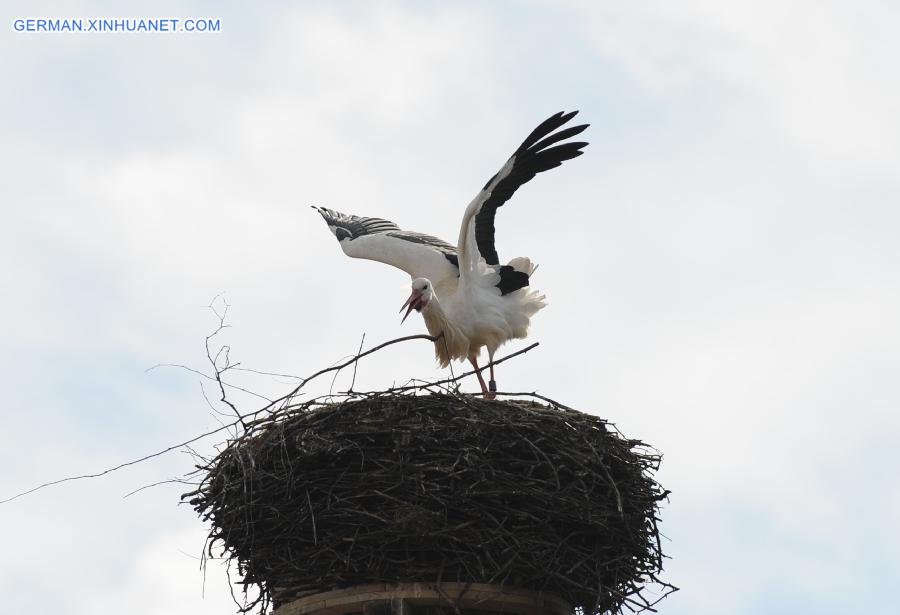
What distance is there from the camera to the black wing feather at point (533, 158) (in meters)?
7.65

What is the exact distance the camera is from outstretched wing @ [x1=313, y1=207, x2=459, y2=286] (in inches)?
344

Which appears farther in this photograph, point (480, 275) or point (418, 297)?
point (480, 275)

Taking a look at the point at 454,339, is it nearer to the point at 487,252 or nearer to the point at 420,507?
the point at 487,252

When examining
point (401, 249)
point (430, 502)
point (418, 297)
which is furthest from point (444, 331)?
point (430, 502)

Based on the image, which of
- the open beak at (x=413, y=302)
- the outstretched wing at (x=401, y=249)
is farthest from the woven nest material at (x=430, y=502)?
the outstretched wing at (x=401, y=249)

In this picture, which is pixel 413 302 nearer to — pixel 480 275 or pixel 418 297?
pixel 418 297

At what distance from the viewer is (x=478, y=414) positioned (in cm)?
592

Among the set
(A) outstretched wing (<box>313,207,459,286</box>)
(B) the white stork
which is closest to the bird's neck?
(B) the white stork

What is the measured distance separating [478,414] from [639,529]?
959 mm

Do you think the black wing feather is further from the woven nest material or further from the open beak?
the woven nest material

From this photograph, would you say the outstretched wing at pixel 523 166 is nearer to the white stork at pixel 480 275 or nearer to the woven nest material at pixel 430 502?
the white stork at pixel 480 275

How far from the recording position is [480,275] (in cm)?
840

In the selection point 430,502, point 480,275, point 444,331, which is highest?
point 480,275

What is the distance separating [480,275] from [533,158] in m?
0.94
